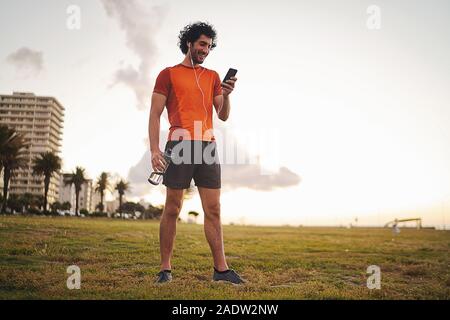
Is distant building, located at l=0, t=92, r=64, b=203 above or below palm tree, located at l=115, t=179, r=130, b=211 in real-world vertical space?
above

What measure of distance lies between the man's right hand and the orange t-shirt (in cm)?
32

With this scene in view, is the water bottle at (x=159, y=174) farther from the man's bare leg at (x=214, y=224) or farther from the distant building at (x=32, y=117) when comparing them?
the distant building at (x=32, y=117)

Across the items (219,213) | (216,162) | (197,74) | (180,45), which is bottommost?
(219,213)

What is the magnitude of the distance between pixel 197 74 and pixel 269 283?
131 inches

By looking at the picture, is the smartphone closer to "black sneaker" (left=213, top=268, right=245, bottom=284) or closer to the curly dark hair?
the curly dark hair

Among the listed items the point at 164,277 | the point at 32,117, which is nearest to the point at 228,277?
the point at 164,277

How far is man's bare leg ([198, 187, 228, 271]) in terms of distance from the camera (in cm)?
558

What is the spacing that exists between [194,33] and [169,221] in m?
2.80

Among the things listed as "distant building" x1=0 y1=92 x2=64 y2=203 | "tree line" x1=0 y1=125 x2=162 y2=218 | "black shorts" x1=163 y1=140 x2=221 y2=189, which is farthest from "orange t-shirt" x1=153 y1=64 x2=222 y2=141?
"distant building" x1=0 y1=92 x2=64 y2=203

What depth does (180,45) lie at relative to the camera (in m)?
6.11

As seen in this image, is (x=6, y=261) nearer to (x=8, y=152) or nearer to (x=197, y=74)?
(x=197, y=74)

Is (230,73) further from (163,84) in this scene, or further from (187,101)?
(163,84)

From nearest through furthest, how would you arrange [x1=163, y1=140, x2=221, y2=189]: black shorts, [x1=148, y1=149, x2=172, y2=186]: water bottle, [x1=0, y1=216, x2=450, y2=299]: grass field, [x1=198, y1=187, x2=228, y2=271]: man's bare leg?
[x1=0, y1=216, x2=450, y2=299]: grass field, [x1=148, y1=149, x2=172, y2=186]: water bottle, [x1=163, y1=140, x2=221, y2=189]: black shorts, [x1=198, y1=187, x2=228, y2=271]: man's bare leg
